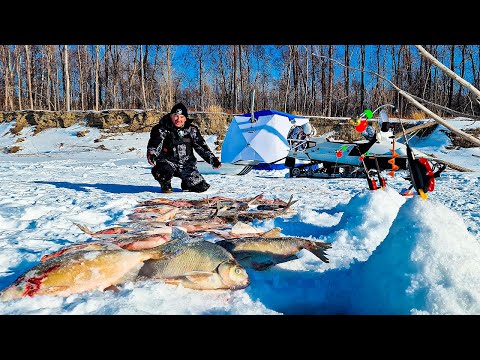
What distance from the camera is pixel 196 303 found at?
1.35 meters

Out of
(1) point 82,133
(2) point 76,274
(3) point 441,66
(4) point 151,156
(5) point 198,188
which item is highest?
(1) point 82,133

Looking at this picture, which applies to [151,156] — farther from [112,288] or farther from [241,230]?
[112,288]

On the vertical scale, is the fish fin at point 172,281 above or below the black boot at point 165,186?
above

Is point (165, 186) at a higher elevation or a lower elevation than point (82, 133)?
lower

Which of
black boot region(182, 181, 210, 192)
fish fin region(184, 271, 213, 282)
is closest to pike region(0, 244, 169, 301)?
fish fin region(184, 271, 213, 282)

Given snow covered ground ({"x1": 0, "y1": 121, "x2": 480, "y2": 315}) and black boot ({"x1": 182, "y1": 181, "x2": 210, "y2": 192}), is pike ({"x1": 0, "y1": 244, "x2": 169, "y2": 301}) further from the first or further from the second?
black boot ({"x1": 182, "y1": 181, "x2": 210, "y2": 192})

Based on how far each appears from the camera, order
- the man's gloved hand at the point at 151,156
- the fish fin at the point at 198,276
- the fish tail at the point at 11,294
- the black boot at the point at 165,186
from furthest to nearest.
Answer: the black boot at the point at 165,186
the man's gloved hand at the point at 151,156
the fish fin at the point at 198,276
the fish tail at the point at 11,294

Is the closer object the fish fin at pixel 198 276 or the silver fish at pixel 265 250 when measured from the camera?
the fish fin at pixel 198 276

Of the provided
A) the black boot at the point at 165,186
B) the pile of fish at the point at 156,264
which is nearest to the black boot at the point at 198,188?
the black boot at the point at 165,186

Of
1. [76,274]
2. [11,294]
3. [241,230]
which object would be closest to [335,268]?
[241,230]

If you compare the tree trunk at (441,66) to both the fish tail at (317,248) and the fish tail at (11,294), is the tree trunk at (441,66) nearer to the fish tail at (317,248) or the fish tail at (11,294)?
the fish tail at (317,248)

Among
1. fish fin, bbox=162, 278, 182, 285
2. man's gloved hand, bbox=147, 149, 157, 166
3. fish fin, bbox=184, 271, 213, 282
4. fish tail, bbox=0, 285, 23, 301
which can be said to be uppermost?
man's gloved hand, bbox=147, 149, 157, 166
